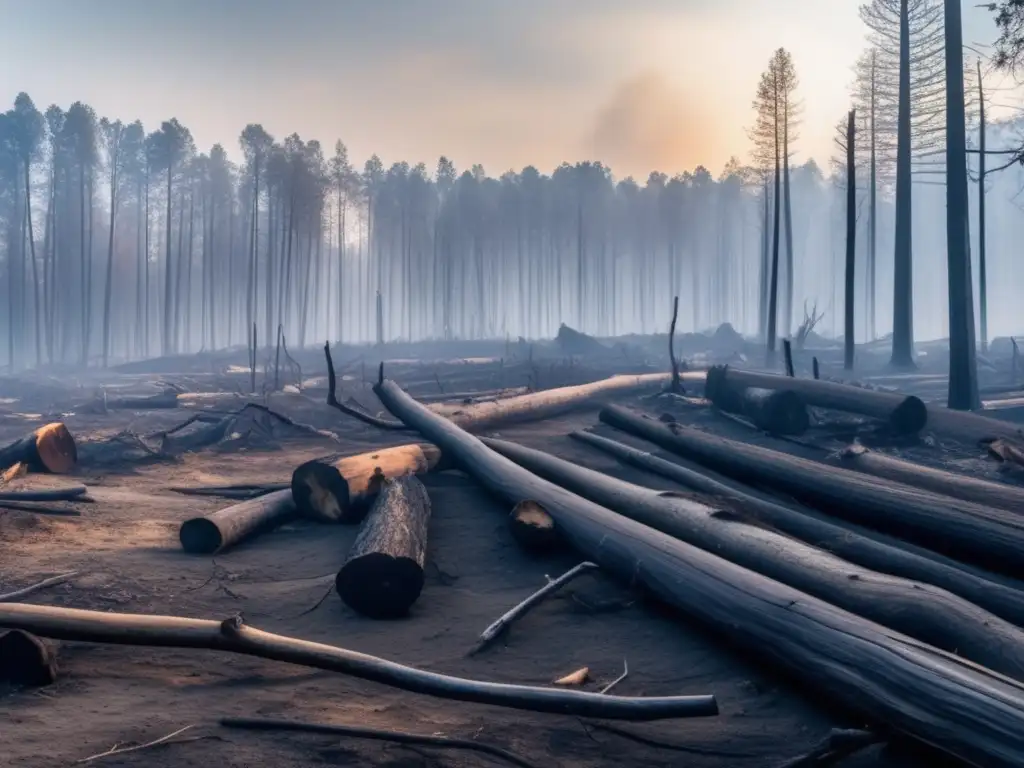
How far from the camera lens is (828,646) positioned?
13.6 ft

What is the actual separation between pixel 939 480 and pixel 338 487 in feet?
22.2

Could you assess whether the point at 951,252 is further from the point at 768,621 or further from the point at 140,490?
the point at 140,490

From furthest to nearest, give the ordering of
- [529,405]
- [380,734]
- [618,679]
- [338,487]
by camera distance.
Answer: [529,405] → [338,487] → [618,679] → [380,734]

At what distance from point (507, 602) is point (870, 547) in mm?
2953

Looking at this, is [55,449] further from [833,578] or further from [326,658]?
[833,578]

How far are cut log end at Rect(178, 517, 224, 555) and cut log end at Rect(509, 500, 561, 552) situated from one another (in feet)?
9.94

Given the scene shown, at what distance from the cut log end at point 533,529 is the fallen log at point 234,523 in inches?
118

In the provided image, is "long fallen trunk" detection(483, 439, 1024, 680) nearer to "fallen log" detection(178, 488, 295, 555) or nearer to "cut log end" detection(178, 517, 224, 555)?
"fallen log" detection(178, 488, 295, 555)

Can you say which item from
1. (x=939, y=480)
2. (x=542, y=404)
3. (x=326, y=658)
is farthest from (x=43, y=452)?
(x=939, y=480)

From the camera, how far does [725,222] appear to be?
267ft

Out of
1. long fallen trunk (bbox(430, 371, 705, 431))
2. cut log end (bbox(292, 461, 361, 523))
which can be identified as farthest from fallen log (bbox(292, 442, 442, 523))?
long fallen trunk (bbox(430, 371, 705, 431))

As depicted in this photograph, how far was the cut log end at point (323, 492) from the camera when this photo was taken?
9.05m

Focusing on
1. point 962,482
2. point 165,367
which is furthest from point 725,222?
point 962,482

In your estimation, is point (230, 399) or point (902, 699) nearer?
point (902, 699)
